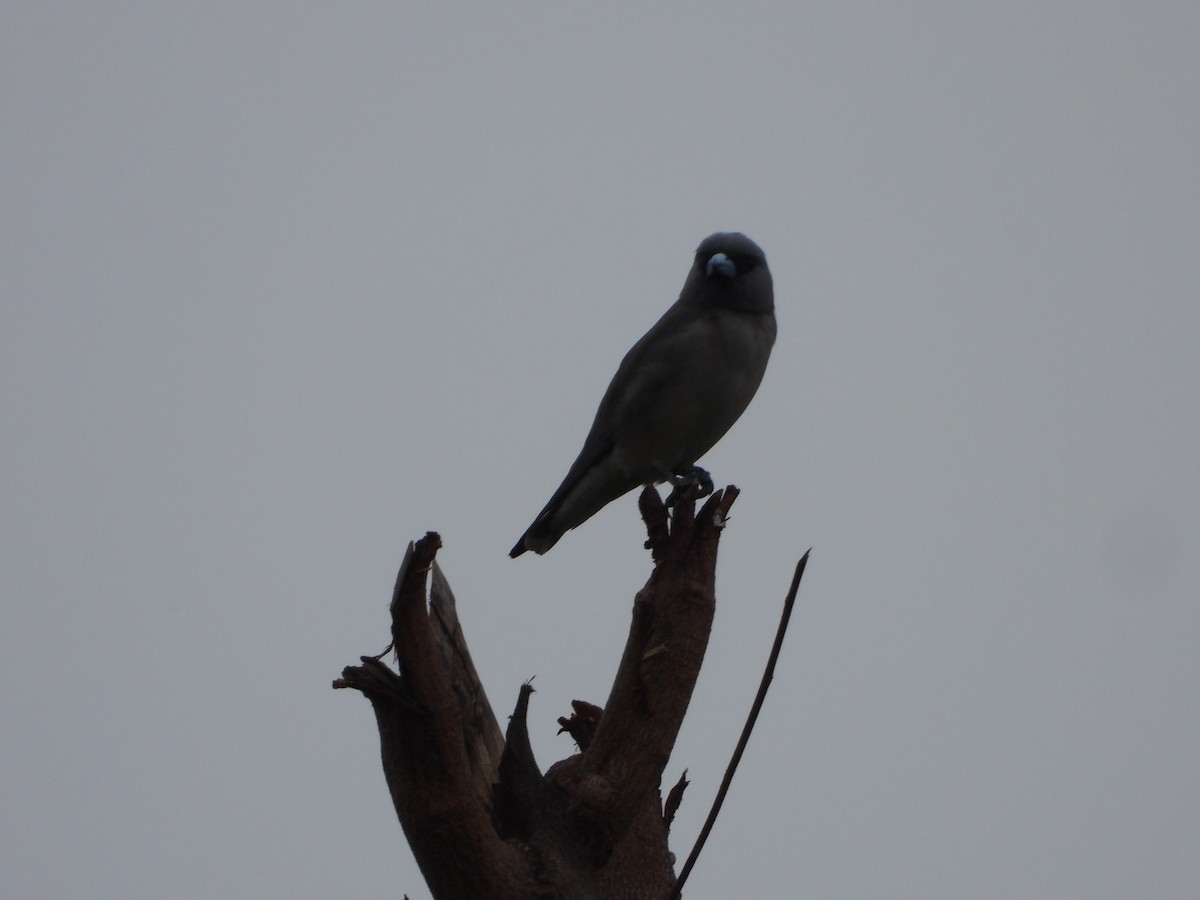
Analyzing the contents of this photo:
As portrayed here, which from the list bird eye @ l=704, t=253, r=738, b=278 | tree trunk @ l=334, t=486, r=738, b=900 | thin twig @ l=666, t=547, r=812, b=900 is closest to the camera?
thin twig @ l=666, t=547, r=812, b=900

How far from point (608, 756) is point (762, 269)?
3.76 m

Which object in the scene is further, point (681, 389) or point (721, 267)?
point (721, 267)

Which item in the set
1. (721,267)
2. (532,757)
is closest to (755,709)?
(532,757)

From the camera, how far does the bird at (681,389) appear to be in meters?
6.97

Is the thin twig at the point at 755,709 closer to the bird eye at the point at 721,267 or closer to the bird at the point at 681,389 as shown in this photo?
the bird at the point at 681,389

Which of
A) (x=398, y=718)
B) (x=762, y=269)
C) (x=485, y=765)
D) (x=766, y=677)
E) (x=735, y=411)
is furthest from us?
(x=762, y=269)

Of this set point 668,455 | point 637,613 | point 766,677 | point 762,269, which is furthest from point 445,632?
point 762,269

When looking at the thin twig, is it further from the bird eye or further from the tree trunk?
the bird eye

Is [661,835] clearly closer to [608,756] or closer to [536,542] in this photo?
[608,756]

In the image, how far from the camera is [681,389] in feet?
22.8

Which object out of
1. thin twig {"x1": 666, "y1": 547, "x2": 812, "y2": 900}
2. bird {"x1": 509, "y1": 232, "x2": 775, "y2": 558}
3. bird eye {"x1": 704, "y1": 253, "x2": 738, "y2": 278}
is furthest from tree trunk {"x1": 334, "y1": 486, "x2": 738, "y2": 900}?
bird eye {"x1": 704, "y1": 253, "x2": 738, "y2": 278}

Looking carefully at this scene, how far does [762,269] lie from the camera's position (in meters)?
7.51

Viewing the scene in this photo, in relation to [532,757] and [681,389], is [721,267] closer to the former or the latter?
[681,389]

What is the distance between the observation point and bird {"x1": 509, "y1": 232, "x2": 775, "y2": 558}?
697 centimetres
